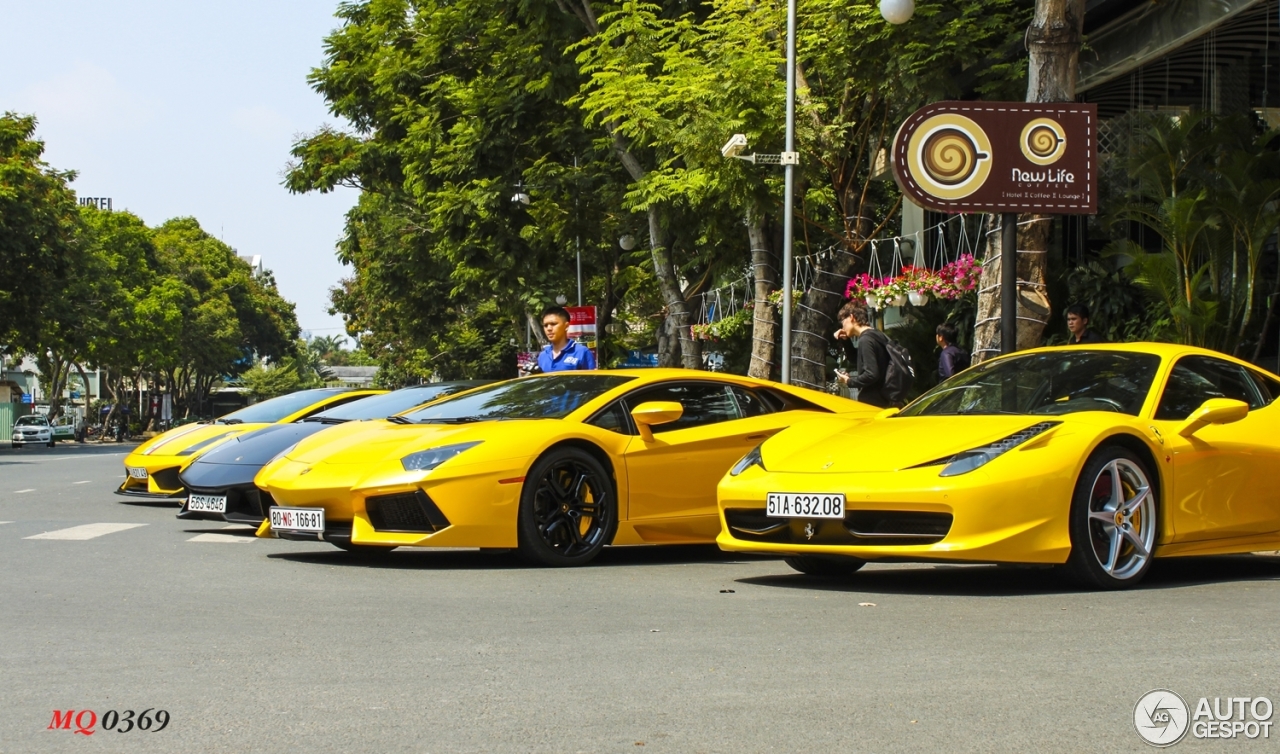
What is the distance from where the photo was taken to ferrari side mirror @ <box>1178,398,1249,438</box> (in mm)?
7961

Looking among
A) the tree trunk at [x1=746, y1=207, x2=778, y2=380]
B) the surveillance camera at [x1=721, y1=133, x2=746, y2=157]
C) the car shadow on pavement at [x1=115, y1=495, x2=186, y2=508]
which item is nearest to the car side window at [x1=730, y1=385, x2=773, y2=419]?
the car shadow on pavement at [x1=115, y1=495, x2=186, y2=508]

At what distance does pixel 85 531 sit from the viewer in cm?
1190

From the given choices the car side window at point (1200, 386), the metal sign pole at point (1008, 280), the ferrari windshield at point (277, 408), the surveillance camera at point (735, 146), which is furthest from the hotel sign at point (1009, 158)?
the surveillance camera at point (735, 146)

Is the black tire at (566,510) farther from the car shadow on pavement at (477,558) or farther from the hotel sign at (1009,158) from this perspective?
the hotel sign at (1009,158)

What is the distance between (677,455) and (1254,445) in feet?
11.2

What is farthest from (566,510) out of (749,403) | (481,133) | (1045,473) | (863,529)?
(481,133)

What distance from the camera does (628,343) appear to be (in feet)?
168

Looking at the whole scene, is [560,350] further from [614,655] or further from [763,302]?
[763,302]

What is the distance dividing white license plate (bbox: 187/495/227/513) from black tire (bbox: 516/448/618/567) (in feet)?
11.5

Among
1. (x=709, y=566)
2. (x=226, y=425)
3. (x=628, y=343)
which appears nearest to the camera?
(x=709, y=566)

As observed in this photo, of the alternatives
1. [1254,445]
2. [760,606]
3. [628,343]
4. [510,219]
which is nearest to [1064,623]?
[760,606]

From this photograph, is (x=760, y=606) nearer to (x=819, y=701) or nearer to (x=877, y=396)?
(x=819, y=701)

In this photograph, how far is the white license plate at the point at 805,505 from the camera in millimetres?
7691

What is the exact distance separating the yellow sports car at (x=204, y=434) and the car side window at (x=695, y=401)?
4786mm
